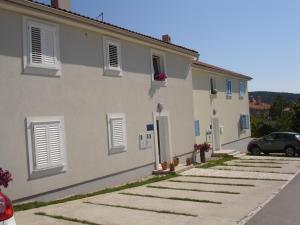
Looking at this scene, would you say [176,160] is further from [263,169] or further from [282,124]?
[282,124]

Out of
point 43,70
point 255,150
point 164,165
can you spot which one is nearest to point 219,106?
point 255,150

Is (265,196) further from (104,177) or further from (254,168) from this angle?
(254,168)

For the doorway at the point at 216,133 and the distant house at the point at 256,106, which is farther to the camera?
the distant house at the point at 256,106

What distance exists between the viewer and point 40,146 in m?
11.6

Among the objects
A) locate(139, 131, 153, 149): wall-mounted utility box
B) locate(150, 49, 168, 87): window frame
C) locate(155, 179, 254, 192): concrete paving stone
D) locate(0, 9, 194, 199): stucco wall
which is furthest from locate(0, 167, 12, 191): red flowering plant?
locate(150, 49, 168, 87): window frame

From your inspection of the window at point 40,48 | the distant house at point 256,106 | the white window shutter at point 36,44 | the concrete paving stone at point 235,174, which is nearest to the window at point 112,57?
the window at point 40,48

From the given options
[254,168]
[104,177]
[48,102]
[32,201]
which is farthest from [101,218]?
[254,168]

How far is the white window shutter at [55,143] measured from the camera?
39.2 ft

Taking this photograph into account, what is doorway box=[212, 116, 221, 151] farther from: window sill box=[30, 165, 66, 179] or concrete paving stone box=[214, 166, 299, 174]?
window sill box=[30, 165, 66, 179]

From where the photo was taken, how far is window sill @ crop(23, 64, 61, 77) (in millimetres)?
11445

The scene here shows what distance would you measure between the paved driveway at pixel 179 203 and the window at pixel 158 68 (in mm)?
4166

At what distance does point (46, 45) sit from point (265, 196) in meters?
7.64

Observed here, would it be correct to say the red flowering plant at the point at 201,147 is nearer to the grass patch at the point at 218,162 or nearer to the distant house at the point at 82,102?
the distant house at the point at 82,102

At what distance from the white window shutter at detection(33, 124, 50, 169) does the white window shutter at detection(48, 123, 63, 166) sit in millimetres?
172
